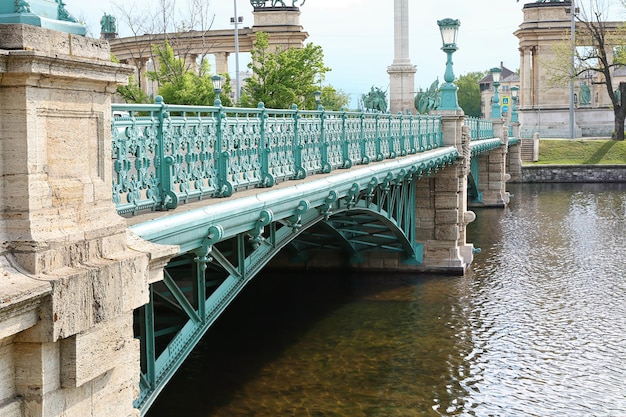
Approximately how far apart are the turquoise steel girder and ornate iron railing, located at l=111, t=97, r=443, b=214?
0.99 feet

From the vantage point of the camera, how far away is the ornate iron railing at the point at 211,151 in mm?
7539

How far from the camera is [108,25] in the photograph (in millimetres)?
72125

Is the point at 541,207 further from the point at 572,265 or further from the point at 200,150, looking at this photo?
the point at 200,150

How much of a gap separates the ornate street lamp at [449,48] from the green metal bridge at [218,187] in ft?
17.1

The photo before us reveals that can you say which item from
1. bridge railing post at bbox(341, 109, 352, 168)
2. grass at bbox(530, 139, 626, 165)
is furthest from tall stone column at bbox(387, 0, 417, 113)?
bridge railing post at bbox(341, 109, 352, 168)

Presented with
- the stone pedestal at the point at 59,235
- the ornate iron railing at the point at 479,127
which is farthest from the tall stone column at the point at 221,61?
the stone pedestal at the point at 59,235

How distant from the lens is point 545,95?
251 ft

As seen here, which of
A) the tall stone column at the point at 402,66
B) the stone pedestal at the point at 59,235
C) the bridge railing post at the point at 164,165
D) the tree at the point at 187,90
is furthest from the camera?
the tall stone column at the point at 402,66

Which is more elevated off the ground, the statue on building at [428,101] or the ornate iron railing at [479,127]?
the statue on building at [428,101]

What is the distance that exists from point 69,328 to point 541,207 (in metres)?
36.8

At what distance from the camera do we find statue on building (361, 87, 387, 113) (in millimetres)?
35344

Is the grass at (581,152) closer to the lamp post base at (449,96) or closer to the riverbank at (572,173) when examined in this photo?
the riverbank at (572,173)

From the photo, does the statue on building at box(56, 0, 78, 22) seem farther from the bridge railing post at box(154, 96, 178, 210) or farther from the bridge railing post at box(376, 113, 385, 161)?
the bridge railing post at box(376, 113, 385, 161)

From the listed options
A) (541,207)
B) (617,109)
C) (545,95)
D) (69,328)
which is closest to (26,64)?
(69,328)
